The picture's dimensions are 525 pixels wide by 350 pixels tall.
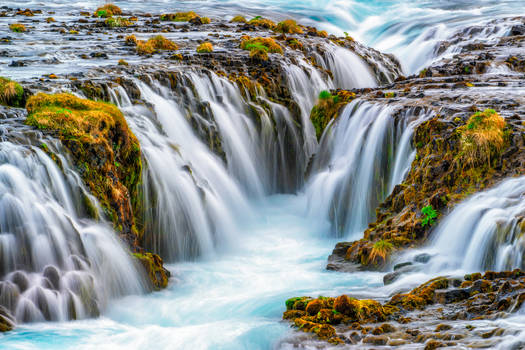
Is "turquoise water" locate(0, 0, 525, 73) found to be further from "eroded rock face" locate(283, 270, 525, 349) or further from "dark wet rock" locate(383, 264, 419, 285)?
"eroded rock face" locate(283, 270, 525, 349)

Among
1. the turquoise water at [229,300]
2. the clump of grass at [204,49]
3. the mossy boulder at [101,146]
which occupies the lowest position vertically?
the turquoise water at [229,300]

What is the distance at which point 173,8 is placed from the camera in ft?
110

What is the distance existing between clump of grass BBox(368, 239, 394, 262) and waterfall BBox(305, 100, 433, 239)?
2.36 metres

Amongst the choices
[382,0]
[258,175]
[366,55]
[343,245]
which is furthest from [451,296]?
[382,0]

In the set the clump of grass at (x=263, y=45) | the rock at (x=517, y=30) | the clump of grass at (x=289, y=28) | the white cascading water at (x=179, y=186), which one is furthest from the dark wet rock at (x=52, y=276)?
the rock at (x=517, y=30)

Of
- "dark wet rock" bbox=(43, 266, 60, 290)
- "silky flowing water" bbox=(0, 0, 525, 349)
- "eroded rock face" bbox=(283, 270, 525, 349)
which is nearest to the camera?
"eroded rock face" bbox=(283, 270, 525, 349)

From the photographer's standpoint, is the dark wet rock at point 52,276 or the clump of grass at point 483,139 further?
the clump of grass at point 483,139

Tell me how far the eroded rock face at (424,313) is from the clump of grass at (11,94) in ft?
24.2

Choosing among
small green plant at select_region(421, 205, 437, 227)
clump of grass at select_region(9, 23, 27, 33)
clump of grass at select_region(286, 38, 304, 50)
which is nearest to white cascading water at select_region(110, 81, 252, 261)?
small green plant at select_region(421, 205, 437, 227)

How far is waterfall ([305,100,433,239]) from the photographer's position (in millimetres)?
12102

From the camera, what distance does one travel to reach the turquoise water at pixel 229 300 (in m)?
6.89

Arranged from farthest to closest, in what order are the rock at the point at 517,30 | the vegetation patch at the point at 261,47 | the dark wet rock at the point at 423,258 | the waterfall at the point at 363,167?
the rock at the point at 517,30 → the vegetation patch at the point at 261,47 → the waterfall at the point at 363,167 → the dark wet rock at the point at 423,258

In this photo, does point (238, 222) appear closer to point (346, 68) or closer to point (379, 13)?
point (346, 68)

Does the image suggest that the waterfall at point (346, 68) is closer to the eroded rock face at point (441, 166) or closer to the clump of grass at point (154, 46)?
the clump of grass at point (154, 46)
